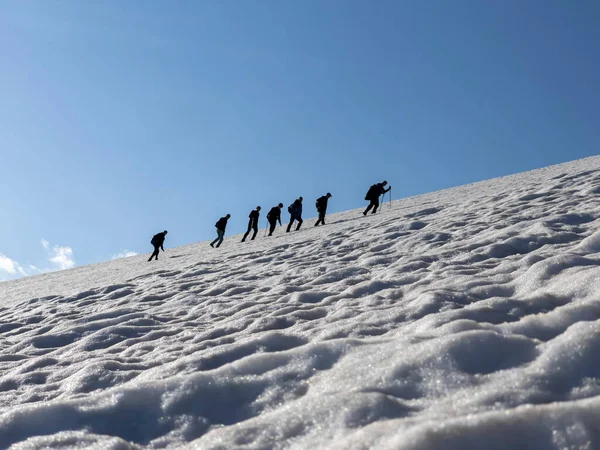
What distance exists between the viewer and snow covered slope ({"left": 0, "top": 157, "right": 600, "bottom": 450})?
3111 mm

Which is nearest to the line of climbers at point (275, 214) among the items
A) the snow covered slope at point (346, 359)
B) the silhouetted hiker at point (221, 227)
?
the silhouetted hiker at point (221, 227)

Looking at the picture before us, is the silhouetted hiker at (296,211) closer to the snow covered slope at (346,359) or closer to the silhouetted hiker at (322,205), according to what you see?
the silhouetted hiker at (322,205)

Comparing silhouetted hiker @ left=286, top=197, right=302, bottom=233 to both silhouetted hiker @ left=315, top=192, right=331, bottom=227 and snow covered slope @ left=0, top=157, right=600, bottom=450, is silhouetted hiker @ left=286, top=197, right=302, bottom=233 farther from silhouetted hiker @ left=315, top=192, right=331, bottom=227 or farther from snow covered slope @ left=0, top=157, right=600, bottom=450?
snow covered slope @ left=0, top=157, right=600, bottom=450

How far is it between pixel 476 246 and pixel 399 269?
160 cm

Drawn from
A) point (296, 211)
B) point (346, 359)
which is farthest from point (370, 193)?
point (346, 359)

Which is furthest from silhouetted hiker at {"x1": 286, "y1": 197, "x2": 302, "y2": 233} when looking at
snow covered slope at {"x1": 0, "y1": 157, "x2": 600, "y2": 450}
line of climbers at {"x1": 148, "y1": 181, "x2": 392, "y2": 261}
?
snow covered slope at {"x1": 0, "y1": 157, "x2": 600, "y2": 450}

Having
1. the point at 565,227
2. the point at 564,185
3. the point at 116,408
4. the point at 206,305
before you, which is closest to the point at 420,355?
the point at 116,408

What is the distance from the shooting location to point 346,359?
4250mm

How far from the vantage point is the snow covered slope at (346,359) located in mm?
3111

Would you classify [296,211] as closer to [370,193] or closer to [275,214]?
[275,214]

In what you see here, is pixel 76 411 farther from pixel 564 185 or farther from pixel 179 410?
pixel 564 185

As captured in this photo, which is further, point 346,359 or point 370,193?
point 370,193

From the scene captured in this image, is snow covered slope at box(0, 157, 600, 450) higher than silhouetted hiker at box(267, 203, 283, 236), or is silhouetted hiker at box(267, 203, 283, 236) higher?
silhouetted hiker at box(267, 203, 283, 236)

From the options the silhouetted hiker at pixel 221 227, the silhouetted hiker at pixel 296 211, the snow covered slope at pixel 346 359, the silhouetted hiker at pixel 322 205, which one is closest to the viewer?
the snow covered slope at pixel 346 359
